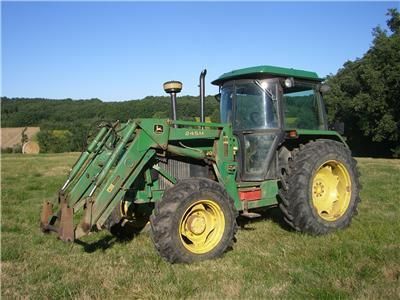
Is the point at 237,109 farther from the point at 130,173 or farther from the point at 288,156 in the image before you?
the point at 130,173

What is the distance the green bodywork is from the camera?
16.4 feet

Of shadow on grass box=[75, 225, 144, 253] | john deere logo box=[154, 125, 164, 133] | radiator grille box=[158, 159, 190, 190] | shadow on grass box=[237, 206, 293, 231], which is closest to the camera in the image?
john deere logo box=[154, 125, 164, 133]

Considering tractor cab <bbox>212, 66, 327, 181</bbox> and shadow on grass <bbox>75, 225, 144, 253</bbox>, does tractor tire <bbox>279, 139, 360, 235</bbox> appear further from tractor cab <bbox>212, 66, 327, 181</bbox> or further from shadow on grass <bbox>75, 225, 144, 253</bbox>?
shadow on grass <bbox>75, 225, 144, 253</bbox>

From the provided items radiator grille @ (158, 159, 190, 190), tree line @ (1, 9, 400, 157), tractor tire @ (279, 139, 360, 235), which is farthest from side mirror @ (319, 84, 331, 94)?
tree line @ (1, 9, 400, 157)

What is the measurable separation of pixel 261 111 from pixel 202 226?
2033mm

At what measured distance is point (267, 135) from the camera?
21.2ft

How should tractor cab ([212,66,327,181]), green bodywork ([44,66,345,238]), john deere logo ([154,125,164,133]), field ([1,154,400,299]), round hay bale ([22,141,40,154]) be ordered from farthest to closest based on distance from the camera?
round hay bale ([22,141,40,154]) < tractor cab ([212,66,327,181]) < john deere logo ([154,125,164,133]) < green bodywork ([44,66,345,238]) < field ([1,154,400,299])

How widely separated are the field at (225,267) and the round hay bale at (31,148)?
38.9 meters

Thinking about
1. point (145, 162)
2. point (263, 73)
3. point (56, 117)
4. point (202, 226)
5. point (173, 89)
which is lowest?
point (202, 226)

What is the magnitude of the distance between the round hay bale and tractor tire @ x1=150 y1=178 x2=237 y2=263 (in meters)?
41.2

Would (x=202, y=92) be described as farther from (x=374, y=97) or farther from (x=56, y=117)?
(x=56, y=117)

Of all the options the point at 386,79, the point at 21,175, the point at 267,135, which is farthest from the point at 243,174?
the point at 386,79

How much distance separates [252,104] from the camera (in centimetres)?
660

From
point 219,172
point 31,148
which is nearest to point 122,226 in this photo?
point 219,172
